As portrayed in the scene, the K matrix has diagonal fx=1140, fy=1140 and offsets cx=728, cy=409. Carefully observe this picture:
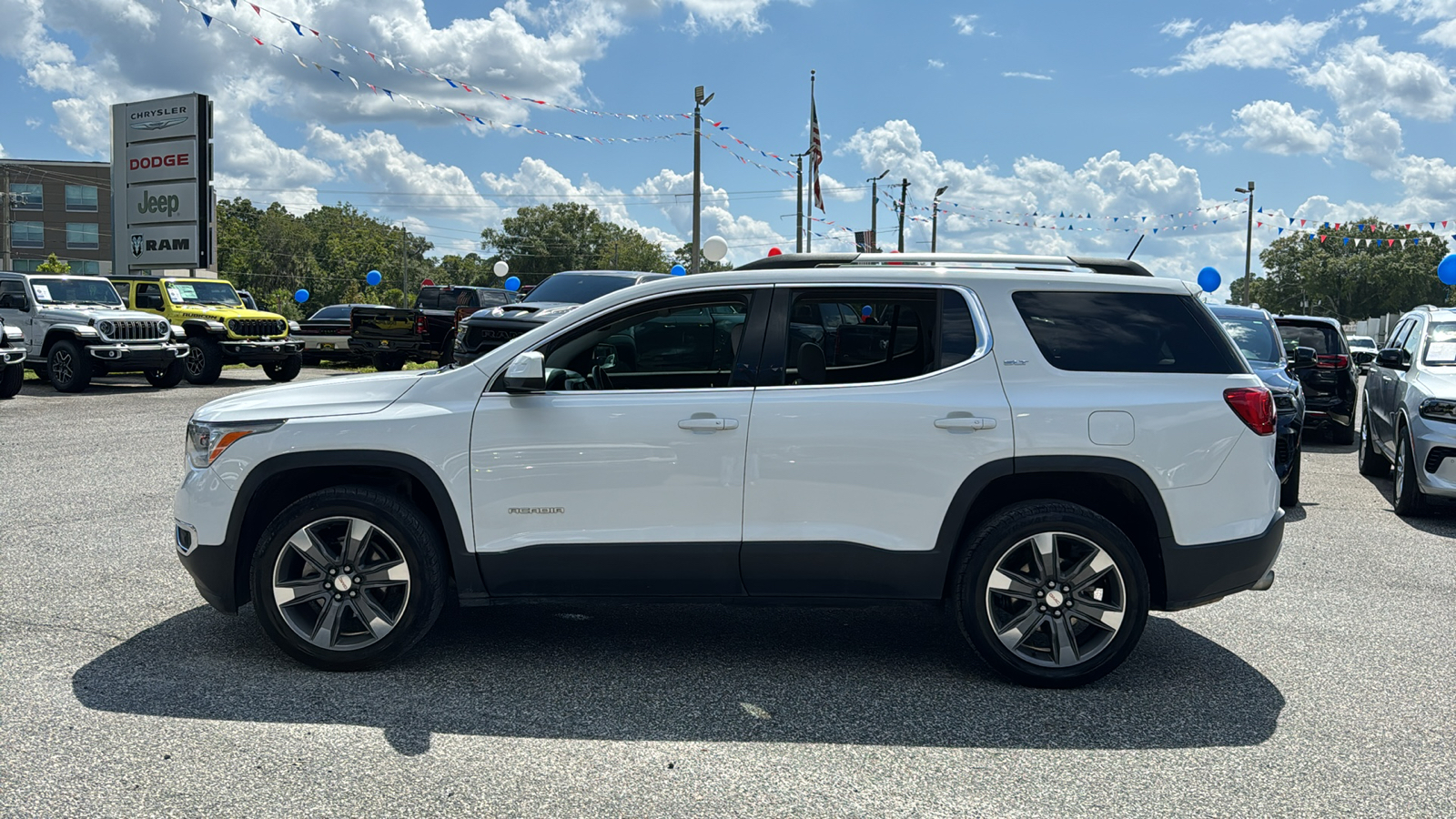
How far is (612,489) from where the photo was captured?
4.67 metres

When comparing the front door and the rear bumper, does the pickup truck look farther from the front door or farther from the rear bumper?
the rear bumper

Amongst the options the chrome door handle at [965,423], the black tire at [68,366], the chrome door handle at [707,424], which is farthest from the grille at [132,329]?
the chrome door handle at [965,423]

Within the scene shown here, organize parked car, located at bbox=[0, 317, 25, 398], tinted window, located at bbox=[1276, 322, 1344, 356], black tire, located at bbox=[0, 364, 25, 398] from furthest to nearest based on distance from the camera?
black tire, located at bbox=[0, 364, 25, 398]
parked car, located at bbox=[0, 317, 25, 398]
tinted window, located at bbox=[1276, 322, 1344, 356]

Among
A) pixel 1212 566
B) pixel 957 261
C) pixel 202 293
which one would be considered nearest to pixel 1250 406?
pixel 1212 566

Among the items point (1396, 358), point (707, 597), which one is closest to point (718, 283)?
point (707, 597)

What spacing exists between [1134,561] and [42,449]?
11485 mm

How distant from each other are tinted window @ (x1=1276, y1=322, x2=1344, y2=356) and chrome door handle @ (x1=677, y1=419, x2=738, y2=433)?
40.0 feet

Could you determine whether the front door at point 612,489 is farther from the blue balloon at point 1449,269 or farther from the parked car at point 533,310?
the blue balloon at point 1449,269

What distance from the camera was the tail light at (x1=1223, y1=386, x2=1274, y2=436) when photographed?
4719mm

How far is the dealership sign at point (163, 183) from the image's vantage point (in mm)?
28219

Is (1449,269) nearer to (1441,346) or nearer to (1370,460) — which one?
(1370,460)

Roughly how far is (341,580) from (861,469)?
2.22 metres

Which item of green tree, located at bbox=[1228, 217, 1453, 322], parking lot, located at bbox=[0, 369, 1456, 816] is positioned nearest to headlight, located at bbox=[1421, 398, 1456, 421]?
parking lot, located at bbox=[0, 369, 1456, 816]

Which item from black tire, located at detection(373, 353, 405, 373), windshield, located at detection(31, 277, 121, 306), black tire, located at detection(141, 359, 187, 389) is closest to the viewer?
windshield, located at detection(31, 277, 121, 306)
